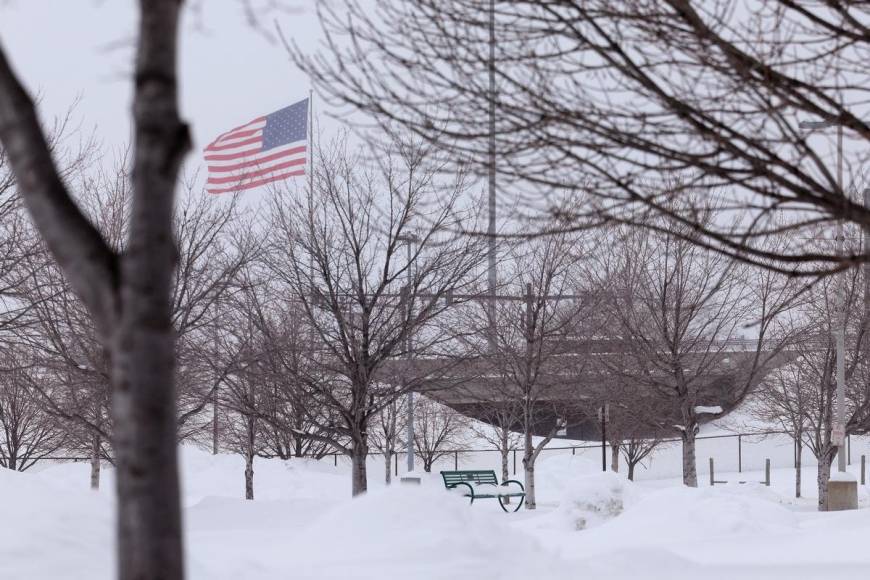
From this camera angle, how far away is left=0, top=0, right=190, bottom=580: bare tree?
2.98m

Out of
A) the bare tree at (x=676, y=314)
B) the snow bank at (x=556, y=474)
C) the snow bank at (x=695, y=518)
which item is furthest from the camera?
the snow bank at (x=556, y=474)

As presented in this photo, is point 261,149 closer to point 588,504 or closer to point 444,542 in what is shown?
point 588,504

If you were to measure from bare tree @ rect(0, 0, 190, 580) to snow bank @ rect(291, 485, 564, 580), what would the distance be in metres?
3.29

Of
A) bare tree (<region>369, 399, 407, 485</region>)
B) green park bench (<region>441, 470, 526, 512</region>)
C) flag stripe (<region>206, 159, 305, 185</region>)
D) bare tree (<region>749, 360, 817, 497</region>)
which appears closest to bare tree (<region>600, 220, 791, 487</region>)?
green park bench (<region>441, 470, 526, 512</region>)

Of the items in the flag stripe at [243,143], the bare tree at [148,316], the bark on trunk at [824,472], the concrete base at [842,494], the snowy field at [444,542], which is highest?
the flag stripe at [243,143]

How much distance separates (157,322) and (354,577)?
11.6 ft

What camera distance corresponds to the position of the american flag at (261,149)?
60.4ft

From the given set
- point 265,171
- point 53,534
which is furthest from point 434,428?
point 53,534

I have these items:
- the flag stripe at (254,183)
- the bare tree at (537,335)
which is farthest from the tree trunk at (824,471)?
the flag stripe at (254,183)

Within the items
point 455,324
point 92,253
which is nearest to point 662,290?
point 455,324

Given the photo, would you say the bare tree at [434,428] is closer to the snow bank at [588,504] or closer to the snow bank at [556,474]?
the snow bank at [556,474]

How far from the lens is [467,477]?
20.8 m

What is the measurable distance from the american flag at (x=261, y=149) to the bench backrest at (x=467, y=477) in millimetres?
7004

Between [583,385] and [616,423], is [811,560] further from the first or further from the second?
[616,423]
